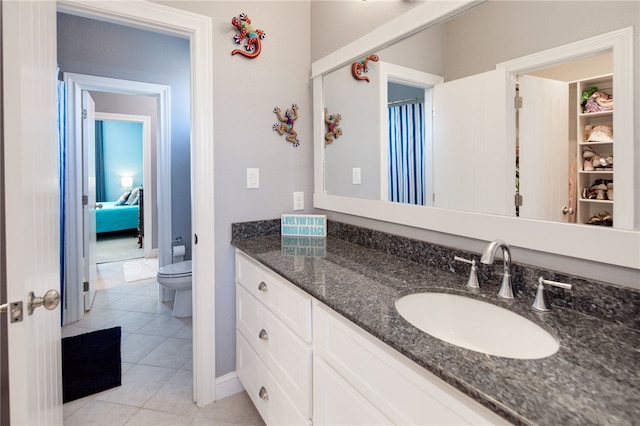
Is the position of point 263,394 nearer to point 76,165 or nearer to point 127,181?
point 76,165

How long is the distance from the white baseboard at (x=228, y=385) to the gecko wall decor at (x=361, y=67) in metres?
1.76

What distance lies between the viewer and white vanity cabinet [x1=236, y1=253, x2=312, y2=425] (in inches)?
47.1

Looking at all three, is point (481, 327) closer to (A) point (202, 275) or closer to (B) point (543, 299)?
(B) point (543, 299)

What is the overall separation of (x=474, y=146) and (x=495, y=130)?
0.09 m

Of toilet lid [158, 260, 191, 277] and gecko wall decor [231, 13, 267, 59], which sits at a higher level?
gecko wall decor [231, 13, 267, 59]

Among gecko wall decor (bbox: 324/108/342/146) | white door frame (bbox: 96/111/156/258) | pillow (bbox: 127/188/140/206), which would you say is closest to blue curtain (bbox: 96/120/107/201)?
pillow (bbox: 127/188/140/206)

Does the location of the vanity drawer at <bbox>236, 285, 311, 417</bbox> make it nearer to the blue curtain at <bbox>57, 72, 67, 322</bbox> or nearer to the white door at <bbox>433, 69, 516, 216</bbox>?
the white door at <bbox>433, 69, 516, 216</bbox>

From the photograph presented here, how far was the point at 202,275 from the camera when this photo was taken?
1779 mm

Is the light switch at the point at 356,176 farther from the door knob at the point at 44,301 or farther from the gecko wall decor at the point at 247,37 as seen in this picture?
the door knob at the point at 44,301

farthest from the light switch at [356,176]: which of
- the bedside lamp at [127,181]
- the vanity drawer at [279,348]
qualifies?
the bedside lamp at [127,181]

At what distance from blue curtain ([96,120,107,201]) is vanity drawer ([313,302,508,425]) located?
8.04 metres

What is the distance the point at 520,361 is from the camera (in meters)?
0.67

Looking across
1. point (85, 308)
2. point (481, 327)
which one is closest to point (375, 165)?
point (481, 327)

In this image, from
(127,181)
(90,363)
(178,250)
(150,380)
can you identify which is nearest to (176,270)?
(178,250)
